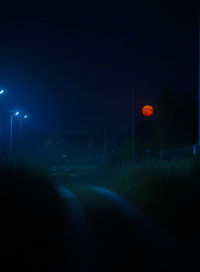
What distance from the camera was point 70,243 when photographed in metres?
9.08

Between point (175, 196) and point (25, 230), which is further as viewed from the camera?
point (175, 196)

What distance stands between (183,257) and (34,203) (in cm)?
705

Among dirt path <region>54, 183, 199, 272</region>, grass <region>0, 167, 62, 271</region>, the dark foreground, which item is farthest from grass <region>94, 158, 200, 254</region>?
grass <region>0, 167, 62, 271</region>

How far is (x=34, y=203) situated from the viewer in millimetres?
13281

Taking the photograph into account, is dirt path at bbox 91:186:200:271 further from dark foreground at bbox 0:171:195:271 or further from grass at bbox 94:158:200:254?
grass at bbox 94:158:200:254

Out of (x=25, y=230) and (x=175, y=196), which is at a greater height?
(x=25, y=230)

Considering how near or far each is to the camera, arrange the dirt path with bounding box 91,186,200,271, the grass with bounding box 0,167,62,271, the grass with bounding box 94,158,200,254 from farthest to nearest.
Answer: the grass with bounding box 94,158,200,254 < the grass with bounding box 0,167,62,271 < the dirt path with bounding box 91,186,200,271

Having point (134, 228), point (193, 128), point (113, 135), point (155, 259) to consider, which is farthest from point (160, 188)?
point (113, 135)

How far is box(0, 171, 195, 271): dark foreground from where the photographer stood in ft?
23.0

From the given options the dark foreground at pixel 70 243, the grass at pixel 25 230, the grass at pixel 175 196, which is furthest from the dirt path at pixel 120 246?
the grass at pixel 175 196

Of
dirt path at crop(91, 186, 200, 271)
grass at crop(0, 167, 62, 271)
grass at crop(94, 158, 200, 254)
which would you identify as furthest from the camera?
grass at crop(94, 158, 200, 254)

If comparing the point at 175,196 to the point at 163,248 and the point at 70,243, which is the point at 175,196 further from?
the point at 70,243

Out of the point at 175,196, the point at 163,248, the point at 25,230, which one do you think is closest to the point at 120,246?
the point at 163,248

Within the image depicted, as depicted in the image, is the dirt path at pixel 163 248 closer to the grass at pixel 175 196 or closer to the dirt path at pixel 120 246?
the dirt path at pixel 120 246
